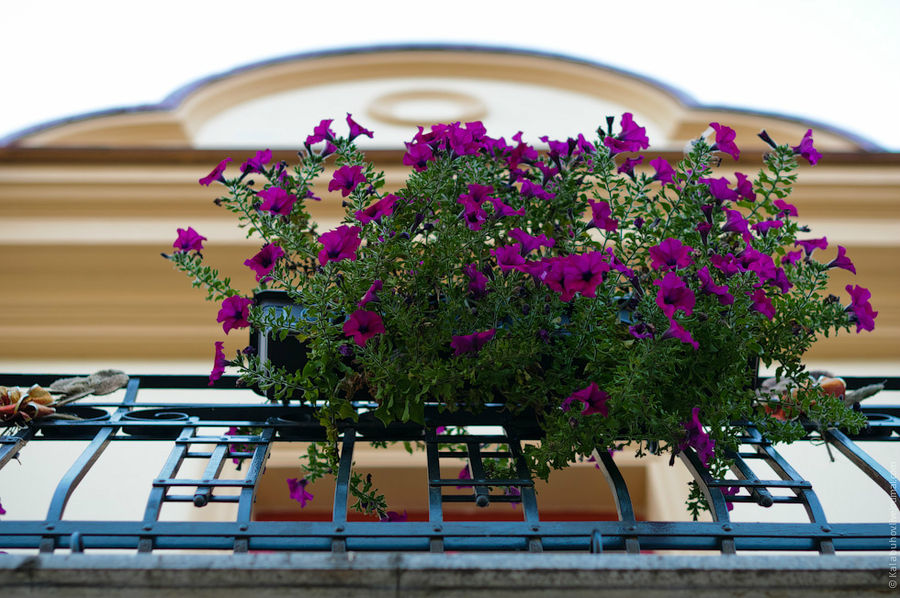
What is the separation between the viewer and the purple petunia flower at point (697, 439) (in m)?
1.63

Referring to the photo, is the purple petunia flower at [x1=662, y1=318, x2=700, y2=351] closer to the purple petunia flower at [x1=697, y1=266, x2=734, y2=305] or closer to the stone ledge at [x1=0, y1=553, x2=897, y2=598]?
the purple petunia flower at [x1=697, y1=266, x2=734, y2=305]

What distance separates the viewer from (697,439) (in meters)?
1.66

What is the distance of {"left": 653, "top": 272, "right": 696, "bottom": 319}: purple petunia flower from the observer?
4.94 feet

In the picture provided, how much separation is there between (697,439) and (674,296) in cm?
34

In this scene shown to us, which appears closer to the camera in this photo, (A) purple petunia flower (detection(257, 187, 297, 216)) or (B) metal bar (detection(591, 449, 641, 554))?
(B) metal bar (detection(591, 449, 641, 554))

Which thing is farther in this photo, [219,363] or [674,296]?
[219,363]

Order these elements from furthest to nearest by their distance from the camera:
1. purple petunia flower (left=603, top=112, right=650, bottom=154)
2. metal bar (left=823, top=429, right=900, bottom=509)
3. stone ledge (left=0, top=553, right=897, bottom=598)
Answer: purple petunia flower (left=603, top=112, right=650, bottom=154) → metal bar (left=823, top=429, right=900, bottom=509) → stone ledge (left=0, top=553, right=897, bottom=598)

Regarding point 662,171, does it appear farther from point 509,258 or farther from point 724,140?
point 509,258

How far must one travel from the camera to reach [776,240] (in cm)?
185

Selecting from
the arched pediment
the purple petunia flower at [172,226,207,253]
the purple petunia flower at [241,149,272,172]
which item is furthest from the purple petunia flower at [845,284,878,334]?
the arched pediment

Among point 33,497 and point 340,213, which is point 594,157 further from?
point 33,497

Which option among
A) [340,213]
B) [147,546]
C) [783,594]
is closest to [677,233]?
[783,594]

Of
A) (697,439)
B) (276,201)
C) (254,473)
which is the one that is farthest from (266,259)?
(697,439)

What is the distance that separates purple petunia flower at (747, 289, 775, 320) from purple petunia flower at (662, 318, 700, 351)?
→ 0.78 feet
